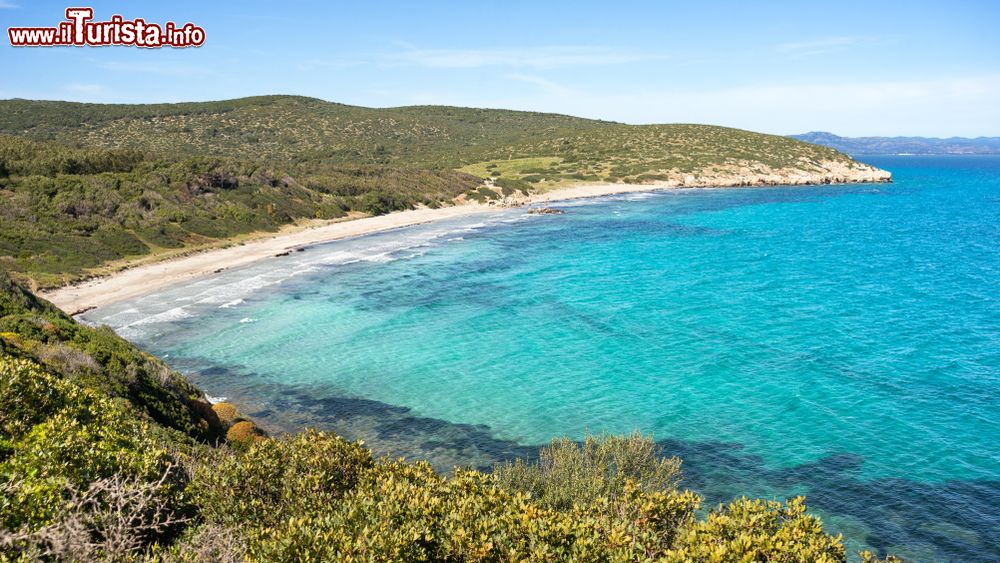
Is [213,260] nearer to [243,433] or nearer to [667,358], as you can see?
[243,433]

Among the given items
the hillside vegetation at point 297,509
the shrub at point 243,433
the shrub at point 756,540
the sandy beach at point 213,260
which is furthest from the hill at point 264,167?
the shrub at point 756,540

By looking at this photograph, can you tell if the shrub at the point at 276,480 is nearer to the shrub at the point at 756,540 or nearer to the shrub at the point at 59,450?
the shrub at the point at 59,450

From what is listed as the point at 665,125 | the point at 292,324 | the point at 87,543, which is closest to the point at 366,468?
the point at 87,543

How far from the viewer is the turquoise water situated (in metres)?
21.2

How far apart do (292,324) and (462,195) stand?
72.0 metres

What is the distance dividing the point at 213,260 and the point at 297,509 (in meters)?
49.2

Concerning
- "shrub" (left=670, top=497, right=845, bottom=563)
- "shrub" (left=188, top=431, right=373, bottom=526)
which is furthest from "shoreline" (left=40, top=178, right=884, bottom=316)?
"shrub" (left=670, top=497, right=845, bottom=563)

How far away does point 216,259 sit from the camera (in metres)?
55.5

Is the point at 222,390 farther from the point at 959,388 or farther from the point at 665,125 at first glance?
the point at 665,125

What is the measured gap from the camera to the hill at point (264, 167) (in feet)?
181

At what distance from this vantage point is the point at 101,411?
50.1 feet

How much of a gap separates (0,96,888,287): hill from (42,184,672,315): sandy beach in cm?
220

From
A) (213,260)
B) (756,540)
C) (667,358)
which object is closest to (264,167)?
(213,260)

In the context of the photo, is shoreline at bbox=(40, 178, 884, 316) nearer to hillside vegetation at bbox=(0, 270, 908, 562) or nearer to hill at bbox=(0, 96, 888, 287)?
hill at bbox=(0, 96, 888, 287)
